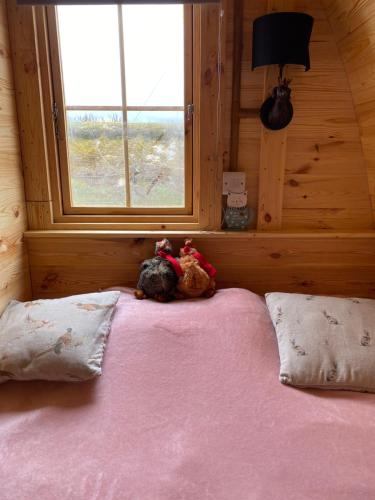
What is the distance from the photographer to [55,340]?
1.11 m

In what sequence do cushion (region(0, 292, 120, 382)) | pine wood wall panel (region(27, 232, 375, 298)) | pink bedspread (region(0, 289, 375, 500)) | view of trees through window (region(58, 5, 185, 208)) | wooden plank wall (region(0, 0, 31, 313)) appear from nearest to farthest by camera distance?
pink bedspread (region(0, 289, 375, 500)), cushion (region(0, 292, 120, 382)), wooden plank wall (region(0, 0, 31, 313)), view of trees through window (region(58, 5, 185, 208)), pine wood wall panel (region(27, 232, 375, 298))

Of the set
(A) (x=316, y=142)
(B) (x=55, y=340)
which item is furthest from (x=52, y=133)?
(A) (x=316, y=142)

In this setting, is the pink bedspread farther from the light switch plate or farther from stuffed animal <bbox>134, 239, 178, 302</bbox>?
the light switch plate

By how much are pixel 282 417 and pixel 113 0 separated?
1.56m

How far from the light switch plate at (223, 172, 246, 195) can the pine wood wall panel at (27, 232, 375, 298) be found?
0.69 feet

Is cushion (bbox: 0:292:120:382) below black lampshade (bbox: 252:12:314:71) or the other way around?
below

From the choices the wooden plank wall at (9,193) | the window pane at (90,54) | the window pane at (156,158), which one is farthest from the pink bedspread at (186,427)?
the window pane at (90,54)

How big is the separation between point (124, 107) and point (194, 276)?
32.3 inches

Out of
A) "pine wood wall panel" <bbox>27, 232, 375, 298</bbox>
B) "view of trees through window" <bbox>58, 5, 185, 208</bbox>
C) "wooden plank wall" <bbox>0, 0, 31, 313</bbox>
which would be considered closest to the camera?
"wooden plank wall" <bbox>0, 0, 31, 313</bbox>

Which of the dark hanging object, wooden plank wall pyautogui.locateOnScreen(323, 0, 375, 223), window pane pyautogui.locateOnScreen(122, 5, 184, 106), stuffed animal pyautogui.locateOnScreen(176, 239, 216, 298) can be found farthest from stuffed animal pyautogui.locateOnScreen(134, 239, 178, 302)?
wooden plank wall pyautogui.locateOnScreen(323, 0, 375, 223)

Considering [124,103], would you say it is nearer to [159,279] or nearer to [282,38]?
[282,38]

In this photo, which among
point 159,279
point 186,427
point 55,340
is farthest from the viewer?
point 159,279

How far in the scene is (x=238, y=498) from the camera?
788 millimetres

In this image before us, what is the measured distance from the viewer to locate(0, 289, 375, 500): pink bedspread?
0.81 metres
